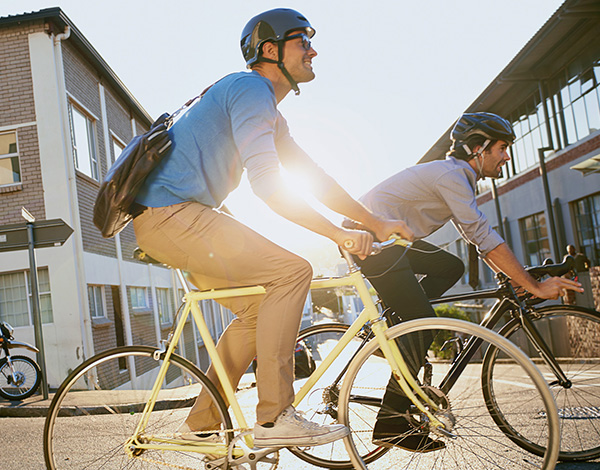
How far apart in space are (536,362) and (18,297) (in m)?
14.1

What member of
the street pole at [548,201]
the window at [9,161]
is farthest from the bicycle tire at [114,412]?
the street pole at [548,201]

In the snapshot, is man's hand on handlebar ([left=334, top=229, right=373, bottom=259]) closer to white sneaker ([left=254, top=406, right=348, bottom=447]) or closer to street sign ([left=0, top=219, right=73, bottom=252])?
white sneaker ([left=254, top=406, right=348, bottom=447])

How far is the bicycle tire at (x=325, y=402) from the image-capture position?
2969 mm

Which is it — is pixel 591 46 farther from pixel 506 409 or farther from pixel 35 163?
pixel 506 409

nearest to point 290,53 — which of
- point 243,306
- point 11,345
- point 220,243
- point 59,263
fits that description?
point 220,243

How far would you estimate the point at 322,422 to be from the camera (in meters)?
3.05

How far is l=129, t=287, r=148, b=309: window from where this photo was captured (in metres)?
19.3

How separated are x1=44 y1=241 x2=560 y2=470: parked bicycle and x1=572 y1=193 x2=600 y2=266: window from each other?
54.3 ft

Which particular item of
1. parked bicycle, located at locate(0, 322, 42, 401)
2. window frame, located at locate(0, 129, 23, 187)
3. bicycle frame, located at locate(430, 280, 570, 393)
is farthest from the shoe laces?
window frame, located at locate(0, 129, 23, 187)

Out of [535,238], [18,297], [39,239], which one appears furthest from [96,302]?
[535,238]

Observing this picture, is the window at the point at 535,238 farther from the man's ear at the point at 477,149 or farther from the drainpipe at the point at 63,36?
the man's ear at the point at 477,149

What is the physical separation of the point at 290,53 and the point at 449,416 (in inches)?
68.2

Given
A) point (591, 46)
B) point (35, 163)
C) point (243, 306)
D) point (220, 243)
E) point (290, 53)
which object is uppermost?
point (591, 46)

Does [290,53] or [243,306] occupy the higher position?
[290,53]
